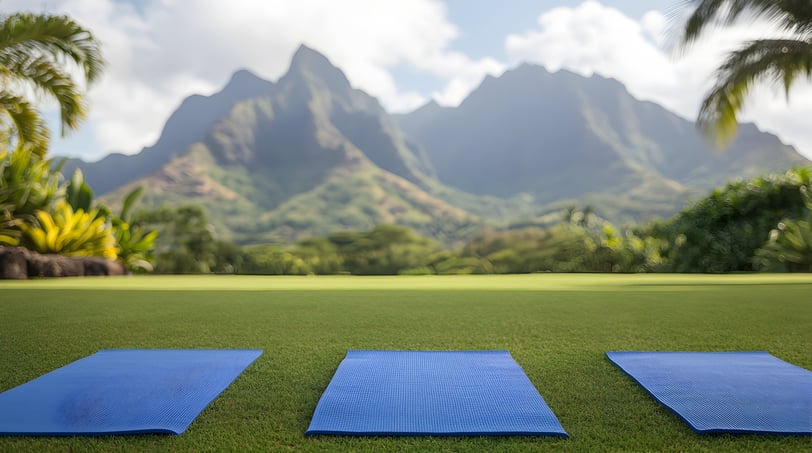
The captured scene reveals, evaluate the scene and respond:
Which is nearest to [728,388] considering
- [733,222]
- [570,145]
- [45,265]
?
[45,265]

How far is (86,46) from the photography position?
346 inches

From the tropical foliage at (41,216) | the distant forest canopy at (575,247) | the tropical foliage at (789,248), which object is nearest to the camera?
the tropical foliage at (41,216)

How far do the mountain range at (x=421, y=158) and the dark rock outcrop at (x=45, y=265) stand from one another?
178 ft

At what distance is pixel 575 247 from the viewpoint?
12.9 metres

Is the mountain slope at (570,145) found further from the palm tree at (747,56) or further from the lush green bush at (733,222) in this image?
the palm tree at (747,56)

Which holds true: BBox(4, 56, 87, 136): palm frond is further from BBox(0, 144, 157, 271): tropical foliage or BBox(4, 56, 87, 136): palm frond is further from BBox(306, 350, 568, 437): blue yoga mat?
BBox(306, 350, 568, 437): blue yoga mat

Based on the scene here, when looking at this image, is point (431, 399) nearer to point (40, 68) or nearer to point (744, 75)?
point (744, 75)

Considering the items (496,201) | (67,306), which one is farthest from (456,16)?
(496,201)

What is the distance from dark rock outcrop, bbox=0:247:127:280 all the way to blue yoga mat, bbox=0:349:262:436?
5864 mm

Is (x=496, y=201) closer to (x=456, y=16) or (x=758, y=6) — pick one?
(x=456, y=16)

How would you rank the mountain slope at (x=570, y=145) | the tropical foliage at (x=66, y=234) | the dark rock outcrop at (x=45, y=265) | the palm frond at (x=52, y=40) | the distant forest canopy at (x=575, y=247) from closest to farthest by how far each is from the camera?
the dark rock outcrop at (x=45, y=265), the tropical foliage at (x=66, y=234), the palm frond at (x=52, y=40), the distant forest canopy at (x=575, y=247), the mountain slope at (x=570, y=145)

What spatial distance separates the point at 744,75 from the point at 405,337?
8.78 metres

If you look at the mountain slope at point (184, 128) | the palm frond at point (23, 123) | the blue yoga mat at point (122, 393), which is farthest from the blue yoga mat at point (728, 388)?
the mountain slope at point (184, 128)

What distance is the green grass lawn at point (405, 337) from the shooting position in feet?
4.65
